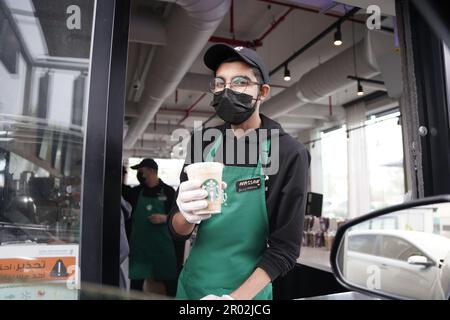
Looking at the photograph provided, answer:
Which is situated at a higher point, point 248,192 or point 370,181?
point 370,181

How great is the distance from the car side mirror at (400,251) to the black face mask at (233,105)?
65cm

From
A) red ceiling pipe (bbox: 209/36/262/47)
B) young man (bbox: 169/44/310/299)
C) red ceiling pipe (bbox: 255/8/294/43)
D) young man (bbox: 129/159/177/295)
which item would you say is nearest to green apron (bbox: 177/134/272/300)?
young man (bbox: 169/44/310/299)

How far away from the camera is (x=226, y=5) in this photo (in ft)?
11.4

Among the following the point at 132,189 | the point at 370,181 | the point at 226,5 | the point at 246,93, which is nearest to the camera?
the point at 246,93

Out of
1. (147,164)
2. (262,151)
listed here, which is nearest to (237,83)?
(262,151)

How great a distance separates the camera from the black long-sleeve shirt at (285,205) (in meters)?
1.28

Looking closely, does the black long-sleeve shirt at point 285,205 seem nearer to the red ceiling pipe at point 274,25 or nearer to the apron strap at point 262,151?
the apron strap at point 262,151

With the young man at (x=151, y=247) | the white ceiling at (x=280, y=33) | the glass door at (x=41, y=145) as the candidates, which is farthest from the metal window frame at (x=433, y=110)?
the young man at (x=151, y=247)

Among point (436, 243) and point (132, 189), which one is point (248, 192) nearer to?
point (436, 243)

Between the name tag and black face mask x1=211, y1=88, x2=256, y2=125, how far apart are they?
0.85 feet

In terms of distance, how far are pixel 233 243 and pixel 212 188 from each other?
34 centimetres

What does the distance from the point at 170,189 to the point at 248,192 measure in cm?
268

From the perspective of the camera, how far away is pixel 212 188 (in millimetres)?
1098
